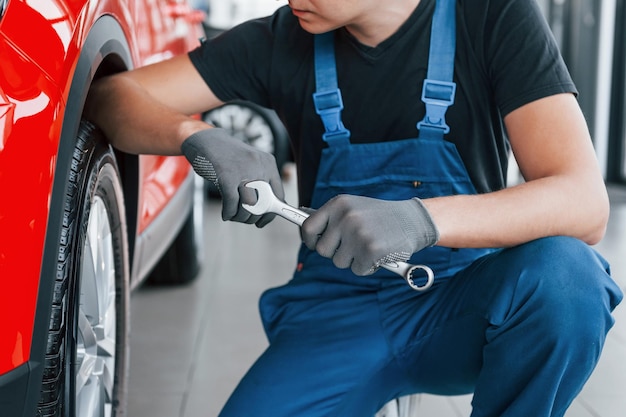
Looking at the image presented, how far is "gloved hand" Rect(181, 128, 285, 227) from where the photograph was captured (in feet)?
4.33

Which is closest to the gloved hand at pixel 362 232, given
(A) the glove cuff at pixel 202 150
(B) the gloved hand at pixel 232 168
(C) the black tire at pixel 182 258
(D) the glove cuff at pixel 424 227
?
(D) the glove cuff at pixel 424 227

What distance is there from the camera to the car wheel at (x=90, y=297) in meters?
1.17

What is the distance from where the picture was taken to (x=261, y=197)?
51.7 inches

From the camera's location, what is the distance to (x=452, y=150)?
4.98 feet

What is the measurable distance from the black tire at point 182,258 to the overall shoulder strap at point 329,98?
5.01 feet

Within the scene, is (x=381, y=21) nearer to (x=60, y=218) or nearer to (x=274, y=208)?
(x=274, y=208)

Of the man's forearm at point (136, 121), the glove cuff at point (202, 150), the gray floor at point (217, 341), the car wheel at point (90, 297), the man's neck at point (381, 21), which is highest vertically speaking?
the man's neck at point (381, 21)

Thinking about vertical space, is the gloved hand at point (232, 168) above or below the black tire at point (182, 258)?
above

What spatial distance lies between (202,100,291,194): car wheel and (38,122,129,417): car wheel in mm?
3527

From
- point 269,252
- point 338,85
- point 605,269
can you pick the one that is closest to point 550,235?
point 605,269

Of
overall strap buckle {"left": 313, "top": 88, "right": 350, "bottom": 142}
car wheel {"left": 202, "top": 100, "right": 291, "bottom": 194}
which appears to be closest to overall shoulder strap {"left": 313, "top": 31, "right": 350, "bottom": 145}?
overall strap buckle {"left": 313, "top": 88, "right": 350, "bottom": 142}

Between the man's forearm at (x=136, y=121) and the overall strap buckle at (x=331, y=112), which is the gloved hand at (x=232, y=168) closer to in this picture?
the man's forearm at (x=136, y=121)

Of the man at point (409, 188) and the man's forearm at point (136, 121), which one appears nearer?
the man at point (409, 188)

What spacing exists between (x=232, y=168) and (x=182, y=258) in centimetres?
183
